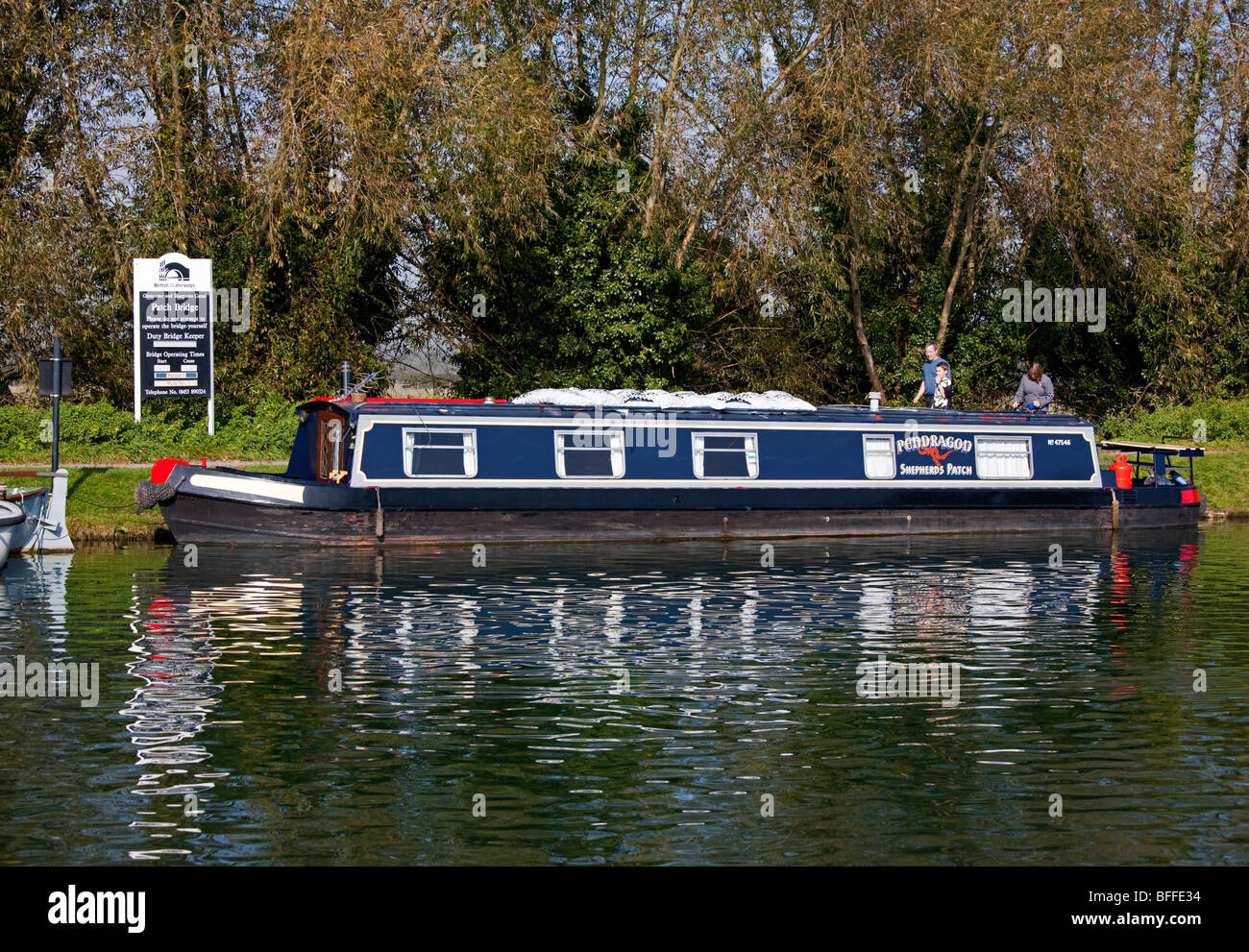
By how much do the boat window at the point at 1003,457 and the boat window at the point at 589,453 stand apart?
6833mm

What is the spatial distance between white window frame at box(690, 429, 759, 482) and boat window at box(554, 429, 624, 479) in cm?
127

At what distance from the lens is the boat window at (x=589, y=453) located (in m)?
23.3

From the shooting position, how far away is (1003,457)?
86.0 feet

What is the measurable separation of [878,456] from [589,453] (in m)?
5.22

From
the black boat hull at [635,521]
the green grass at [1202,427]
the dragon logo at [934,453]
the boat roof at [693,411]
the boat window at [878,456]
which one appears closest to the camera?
the black boat hull at [635,521]

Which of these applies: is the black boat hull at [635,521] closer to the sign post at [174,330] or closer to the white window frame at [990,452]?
the white window frame at [990,452]

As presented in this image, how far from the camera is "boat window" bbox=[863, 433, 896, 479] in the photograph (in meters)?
25.0

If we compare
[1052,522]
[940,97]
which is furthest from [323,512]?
[940,97]

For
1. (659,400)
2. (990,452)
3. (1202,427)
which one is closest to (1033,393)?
(990,452)

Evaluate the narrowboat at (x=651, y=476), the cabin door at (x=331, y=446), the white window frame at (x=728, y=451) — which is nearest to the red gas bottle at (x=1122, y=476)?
the narrowboat at (x=651, y=476)

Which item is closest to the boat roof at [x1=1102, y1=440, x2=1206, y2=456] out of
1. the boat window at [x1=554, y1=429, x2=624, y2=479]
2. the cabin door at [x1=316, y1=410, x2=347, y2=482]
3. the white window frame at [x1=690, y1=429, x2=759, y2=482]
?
the white window frame at [x1=690, y1=429, x2=759, y2=482]

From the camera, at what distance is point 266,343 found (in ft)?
105
